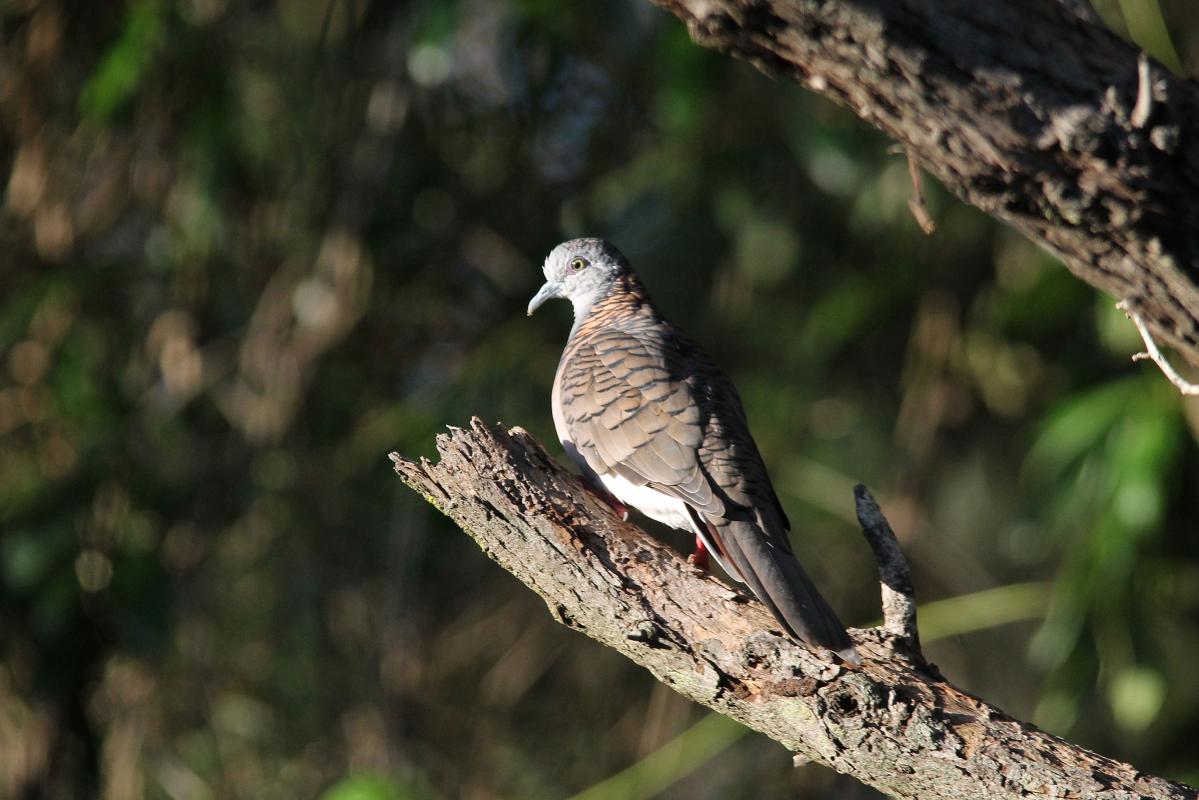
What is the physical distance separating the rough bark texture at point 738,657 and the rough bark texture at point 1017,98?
92 cm

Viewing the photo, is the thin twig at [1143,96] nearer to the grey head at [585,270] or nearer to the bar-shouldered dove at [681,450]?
the bar-shouldered dove at [681,450]

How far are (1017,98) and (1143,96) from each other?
173 millimetres

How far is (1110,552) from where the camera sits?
16.5 ft

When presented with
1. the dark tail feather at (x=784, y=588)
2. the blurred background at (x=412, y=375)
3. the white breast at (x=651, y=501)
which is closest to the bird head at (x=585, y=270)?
the blurred background at (x=412, y=375)

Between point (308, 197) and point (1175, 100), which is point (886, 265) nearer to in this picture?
point (308, 197)

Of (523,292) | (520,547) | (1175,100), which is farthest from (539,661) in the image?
(1175,100)

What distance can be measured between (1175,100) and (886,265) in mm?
4530

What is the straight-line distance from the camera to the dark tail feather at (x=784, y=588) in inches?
107

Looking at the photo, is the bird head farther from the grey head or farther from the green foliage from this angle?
the green foliage

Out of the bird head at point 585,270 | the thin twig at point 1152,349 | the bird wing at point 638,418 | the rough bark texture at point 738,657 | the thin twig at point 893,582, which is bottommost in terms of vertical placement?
the bird head at point 585,270

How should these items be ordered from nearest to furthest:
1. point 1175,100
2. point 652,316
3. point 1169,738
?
point 1175,100 → point 652,316 → point 1169,738

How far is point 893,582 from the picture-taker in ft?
9.19

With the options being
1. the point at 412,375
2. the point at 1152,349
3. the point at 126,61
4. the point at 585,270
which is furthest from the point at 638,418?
the point at 412,375

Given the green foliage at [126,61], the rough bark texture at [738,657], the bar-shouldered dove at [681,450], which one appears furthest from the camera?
Result: the green foliage at [126,61]
